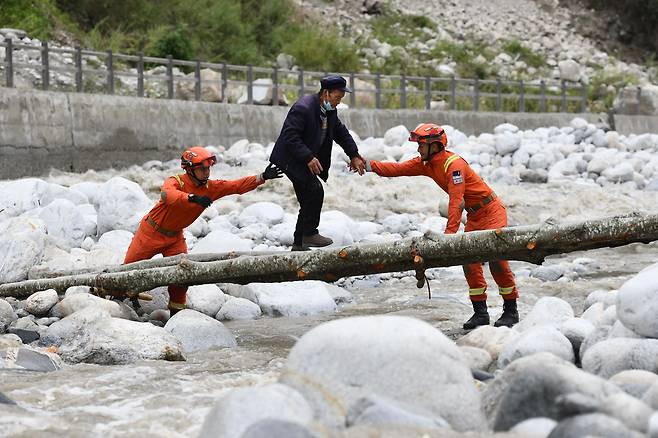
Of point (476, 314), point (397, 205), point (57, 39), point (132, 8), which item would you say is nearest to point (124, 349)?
point (476, 314)

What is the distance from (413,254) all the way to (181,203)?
1.79 m

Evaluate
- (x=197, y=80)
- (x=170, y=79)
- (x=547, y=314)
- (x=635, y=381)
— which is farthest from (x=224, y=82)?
A: (x=635, y=381)

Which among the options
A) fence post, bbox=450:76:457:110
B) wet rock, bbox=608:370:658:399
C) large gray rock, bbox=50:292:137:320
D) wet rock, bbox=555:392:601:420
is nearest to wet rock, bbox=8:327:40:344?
large gray rock, bbox=50:292:137:320

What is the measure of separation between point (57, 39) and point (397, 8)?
801 inches

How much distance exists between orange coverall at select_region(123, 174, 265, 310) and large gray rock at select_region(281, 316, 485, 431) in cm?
368

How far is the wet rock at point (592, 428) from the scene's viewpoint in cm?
357

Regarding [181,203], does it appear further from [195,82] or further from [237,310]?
[195,82]

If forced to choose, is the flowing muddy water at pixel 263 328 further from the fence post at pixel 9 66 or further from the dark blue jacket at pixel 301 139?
the fence post at pixel 9 66

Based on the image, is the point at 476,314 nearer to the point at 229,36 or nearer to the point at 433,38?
the point at 229,36

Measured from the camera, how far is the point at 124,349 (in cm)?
657

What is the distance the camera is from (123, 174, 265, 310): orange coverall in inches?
310

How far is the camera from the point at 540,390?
13.3 feet

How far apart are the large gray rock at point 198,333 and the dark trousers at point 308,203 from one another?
1.13m

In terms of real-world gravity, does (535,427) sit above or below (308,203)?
above
